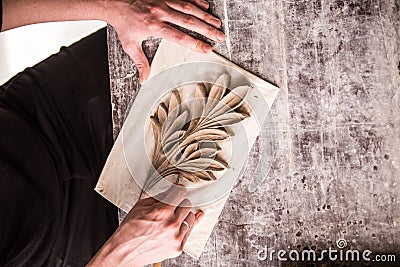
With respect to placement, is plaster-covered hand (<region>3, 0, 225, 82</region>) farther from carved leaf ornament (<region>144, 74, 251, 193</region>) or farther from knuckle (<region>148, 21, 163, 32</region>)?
carved leaf ornament (<region>144, 74, 251, 193</region>)

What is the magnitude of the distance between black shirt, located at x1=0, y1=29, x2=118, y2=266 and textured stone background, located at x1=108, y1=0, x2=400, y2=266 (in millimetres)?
389

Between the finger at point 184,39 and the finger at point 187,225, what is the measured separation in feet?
1.39

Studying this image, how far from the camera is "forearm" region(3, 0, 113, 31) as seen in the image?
1.27m

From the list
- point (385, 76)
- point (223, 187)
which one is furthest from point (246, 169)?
point (385, 76)

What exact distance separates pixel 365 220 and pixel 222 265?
0.38 metres

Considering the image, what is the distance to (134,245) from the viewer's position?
1.22 metres

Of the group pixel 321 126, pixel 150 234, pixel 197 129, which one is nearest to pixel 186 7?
pixel 197 129

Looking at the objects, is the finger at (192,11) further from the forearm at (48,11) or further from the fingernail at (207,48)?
the forearm at (48,11)

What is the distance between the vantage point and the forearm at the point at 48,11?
1266 mm

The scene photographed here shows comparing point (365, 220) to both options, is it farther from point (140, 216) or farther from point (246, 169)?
point (140, 216)

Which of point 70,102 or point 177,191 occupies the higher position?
point 70,102

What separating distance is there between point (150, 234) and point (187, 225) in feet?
0.31

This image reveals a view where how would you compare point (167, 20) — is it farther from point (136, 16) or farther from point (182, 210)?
point (182, 210)

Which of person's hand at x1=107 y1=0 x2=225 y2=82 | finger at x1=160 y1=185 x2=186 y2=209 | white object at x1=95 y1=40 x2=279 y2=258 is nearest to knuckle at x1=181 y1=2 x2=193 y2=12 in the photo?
person's hand at x1=107 y1=0 x2=225 y2=82
